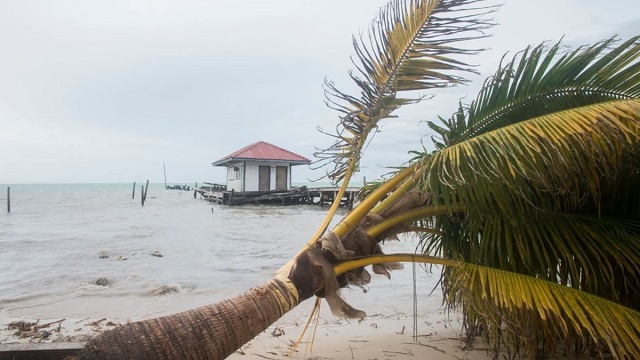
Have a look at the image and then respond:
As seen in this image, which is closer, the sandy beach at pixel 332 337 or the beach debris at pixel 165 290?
the sandy beach at pixel 332 337

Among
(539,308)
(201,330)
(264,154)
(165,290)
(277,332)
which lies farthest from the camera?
(264,154)

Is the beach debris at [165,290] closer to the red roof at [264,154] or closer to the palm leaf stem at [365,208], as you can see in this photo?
the palm leaf stem at [365,208]

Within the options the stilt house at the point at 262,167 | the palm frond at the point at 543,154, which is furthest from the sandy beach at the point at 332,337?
the stilt house at the point at 262,167

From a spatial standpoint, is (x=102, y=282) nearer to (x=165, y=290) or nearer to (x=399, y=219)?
(x=165, y=290)

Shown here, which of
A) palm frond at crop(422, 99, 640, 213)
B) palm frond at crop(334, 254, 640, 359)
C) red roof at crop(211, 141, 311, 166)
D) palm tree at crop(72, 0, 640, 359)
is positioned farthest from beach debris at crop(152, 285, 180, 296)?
red roof at crop(211, 141, 311, 166)

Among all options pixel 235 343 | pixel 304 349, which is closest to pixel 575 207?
pixel 235 343

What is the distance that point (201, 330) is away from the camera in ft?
7.75

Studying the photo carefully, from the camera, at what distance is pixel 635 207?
2598 mm

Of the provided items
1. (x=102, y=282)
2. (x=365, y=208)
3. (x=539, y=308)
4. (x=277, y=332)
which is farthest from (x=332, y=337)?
(x=102, y=282)

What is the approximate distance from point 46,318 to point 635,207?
646 centimetres

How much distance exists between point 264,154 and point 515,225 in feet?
93.4

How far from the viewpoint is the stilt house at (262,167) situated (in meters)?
29.8

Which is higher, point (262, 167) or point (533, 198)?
point (262, 167)

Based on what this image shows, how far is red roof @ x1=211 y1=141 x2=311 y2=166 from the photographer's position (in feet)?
96.6
